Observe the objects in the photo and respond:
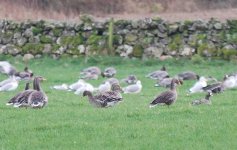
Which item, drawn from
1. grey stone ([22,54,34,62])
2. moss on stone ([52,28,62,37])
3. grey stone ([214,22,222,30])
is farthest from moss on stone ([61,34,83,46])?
grey stone ([214,22,222,30])

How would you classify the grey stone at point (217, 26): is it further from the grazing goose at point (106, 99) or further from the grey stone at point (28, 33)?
the grazing goose at point (106, 99)

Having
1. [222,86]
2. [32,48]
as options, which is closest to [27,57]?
[32,48]

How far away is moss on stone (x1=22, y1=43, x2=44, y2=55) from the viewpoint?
37500 millimetres

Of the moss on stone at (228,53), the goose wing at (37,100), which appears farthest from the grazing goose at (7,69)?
the goose wing at (37,100)

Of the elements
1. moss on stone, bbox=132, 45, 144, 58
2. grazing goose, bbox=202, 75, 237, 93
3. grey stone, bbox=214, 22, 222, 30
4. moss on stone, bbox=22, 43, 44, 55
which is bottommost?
moss on stone, bbox=22, 43, 44, 55

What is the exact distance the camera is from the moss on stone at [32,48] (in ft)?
123

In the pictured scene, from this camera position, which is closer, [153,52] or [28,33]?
[153,52]

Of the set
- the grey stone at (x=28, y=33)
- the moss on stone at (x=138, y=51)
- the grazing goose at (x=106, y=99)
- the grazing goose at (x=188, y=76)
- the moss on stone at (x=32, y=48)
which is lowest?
the moss on stone at (x=32, y=48)

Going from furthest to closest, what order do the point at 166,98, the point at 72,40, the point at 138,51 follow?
1. the point at 72,40
2. the point at 138,51
3. the point at 166,98

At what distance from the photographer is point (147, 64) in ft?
114

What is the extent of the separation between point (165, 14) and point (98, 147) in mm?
31360

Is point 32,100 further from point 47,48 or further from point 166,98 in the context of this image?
point 47,48

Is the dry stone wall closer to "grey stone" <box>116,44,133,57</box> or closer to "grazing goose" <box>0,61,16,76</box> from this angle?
"grey stone" <box>116,44,133,57</box>

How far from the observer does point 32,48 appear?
Result: 37.7 meters
